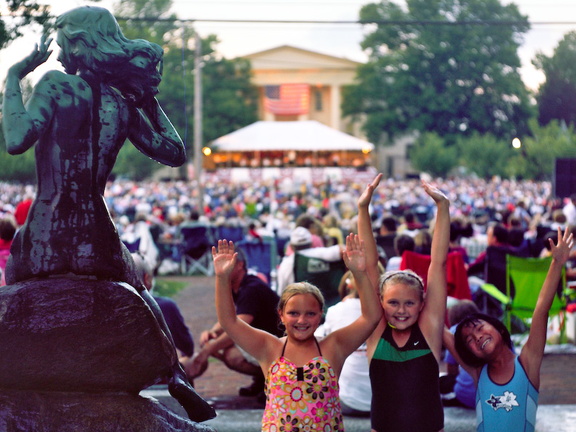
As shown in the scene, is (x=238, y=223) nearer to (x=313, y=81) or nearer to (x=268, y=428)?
(x=268, y=428)

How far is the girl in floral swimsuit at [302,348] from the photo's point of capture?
12.9ft

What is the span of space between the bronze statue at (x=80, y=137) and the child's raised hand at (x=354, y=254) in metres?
0.97

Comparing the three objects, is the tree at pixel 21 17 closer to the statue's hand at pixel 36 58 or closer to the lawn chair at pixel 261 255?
the statue's hand at pixel 36 58

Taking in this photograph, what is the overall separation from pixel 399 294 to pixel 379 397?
479 millimetres

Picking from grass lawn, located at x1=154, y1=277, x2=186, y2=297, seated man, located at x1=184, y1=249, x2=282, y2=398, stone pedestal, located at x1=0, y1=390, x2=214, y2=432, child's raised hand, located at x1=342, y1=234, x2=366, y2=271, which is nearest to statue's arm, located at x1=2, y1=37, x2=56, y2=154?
stone pedestal, located at x1=0, y1=390, x2=214, y2=432

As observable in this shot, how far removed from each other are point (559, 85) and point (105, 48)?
67.2m

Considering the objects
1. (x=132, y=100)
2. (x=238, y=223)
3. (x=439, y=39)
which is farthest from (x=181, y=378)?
(x=439, y=39)

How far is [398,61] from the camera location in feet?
228

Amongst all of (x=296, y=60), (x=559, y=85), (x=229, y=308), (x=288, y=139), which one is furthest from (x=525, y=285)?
(x=296, y=60)

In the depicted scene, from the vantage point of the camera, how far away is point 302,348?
4070 millimetres

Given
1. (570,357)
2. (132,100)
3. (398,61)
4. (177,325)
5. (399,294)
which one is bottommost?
(570,357)

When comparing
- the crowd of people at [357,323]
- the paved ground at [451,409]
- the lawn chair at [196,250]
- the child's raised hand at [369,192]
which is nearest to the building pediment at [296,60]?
the lawn chair at [196,250]

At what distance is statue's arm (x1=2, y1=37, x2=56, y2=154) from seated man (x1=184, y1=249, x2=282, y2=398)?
361 cm

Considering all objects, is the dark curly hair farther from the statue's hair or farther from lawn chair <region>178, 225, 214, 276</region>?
lawn chair <region>178, 225, 214, 276</region>
